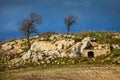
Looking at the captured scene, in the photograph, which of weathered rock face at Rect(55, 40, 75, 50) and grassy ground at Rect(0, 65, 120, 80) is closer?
grassy ground at Rect(0, 65, 120, 80)

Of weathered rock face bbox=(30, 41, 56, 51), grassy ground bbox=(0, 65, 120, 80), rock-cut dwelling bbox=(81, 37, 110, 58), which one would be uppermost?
weathered rock face bbox=(30, 41, 56, 51)

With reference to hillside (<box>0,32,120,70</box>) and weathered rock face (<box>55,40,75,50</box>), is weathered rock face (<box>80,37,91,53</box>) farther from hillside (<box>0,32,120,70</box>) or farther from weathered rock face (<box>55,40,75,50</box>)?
weathered rock face (<box>55,40,75,50</box>)

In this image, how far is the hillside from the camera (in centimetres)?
6238

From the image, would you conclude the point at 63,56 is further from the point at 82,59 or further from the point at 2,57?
the point at 2,57

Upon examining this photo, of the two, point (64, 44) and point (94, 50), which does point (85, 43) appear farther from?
point (64, 44)

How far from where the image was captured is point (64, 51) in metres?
67.8

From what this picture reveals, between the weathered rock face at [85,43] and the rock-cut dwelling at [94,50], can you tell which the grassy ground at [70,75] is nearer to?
the rock-cut dwelling at [94,50]

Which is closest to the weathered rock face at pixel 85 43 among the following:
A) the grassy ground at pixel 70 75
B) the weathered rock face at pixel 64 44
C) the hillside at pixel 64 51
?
the hillside at pixel 64 51

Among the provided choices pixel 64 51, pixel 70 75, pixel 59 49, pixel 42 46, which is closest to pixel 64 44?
pixel 59 49

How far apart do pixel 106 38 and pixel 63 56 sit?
1373cm

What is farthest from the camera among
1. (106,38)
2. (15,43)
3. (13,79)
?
(15,43)

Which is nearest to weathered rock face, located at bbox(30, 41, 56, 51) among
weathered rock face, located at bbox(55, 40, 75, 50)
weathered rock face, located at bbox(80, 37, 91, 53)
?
weathered rock face, located at bbox(55, 40, 75, 50)

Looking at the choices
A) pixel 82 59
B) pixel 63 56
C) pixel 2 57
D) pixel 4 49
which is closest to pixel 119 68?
pixel 82 59

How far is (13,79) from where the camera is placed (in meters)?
40.3
